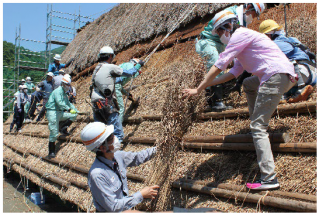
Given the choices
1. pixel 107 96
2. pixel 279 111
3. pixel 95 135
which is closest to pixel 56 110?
pixel 107 96

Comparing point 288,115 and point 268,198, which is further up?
point 288,115

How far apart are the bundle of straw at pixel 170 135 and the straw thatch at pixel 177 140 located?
3 centimetres

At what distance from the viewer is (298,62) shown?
3.07m

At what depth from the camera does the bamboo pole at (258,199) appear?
192 cm

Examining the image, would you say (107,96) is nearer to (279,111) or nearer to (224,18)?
(224,18)

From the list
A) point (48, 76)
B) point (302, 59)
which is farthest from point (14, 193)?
point (302, 59)

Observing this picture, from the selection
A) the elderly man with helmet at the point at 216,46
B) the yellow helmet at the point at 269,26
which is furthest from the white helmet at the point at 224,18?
the yellow helmet at the point at 269,26

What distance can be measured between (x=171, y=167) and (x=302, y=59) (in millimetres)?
1878

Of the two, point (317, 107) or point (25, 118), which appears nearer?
point (317, 107)

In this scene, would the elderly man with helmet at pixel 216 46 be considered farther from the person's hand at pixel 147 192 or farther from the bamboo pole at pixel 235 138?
the person's hand at pixel 147 192

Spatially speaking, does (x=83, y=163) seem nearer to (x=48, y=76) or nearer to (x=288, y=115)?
(x=288, y=115)

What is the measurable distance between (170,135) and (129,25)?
6.08 metres

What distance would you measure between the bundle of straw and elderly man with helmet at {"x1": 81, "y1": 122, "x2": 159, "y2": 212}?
13.9 inches

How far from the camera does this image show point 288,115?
9.11 ft
